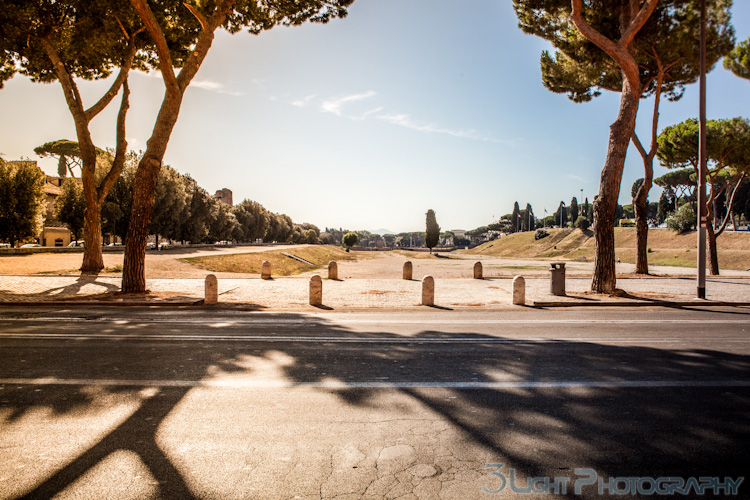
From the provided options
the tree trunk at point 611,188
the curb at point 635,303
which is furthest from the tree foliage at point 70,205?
the tree trunk at point 611,188

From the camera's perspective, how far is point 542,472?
2.68m

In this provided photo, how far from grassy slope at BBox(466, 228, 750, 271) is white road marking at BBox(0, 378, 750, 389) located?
39772 mm

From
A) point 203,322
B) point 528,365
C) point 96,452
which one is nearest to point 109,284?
point 203,322

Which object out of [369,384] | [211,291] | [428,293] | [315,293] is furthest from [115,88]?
[369,384]

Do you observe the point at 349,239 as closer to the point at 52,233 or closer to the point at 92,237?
the point at 52,233

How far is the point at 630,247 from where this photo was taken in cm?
5931

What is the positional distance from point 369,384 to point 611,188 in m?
11.8

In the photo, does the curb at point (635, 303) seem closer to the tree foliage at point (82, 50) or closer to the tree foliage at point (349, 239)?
the tree foliage at point (82, 50)

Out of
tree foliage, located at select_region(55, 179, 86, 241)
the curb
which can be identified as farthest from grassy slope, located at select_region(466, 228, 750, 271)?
tree foliage, located at select_region(55, 179, 86, 241)

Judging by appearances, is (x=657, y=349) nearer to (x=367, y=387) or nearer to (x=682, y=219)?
(x=367, y=387)

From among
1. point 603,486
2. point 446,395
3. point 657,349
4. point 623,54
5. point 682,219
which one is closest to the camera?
point 603,486

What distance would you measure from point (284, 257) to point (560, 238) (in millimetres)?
63530

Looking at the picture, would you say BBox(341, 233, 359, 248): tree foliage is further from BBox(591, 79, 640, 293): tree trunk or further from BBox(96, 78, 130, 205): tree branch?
BBox(591, 79, 640, 293): tree trunk

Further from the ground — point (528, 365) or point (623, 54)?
point (623, 54)
